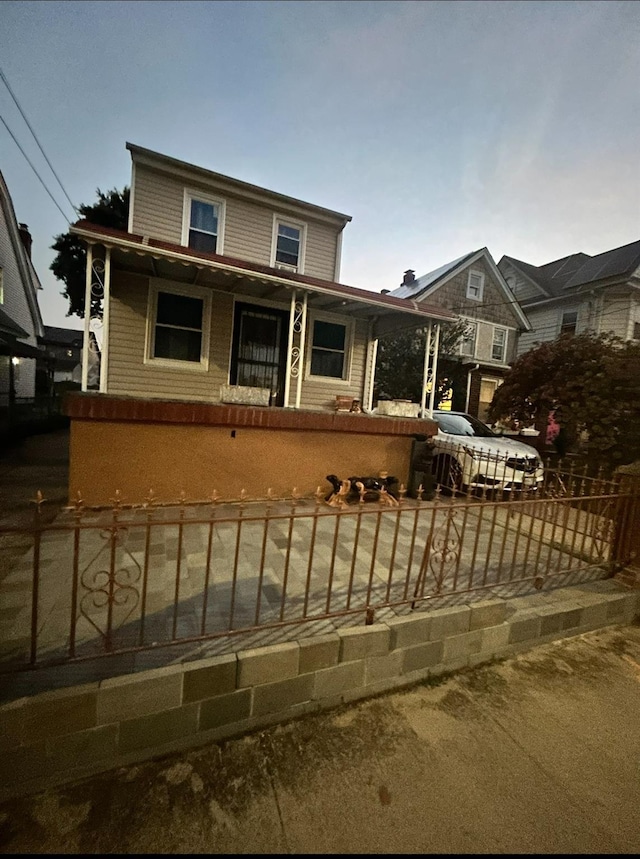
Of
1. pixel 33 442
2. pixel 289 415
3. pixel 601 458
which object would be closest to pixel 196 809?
pixel 289 415

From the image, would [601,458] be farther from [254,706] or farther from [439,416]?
[254,706]

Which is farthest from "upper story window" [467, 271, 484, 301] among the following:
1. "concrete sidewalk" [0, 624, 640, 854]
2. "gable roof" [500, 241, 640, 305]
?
"concrete sidewalk" [0, 624, 640, 854]

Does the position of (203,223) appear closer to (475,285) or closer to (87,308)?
(87,308)

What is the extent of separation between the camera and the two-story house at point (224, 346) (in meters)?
5.68

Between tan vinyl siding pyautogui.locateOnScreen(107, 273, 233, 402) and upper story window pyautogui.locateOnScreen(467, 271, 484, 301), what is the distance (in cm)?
1439

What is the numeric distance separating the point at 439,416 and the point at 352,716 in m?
7.94

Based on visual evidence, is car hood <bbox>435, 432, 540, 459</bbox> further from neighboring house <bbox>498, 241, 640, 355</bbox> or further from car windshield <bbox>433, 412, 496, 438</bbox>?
neighboring house <bbox>498, 241, 640, 355</bbox>

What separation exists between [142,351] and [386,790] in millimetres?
8406

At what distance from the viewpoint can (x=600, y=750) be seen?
223cm

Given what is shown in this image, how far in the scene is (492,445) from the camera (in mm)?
7543

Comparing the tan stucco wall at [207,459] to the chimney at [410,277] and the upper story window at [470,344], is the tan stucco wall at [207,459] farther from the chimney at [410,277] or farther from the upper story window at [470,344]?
the chimney at [410,277]

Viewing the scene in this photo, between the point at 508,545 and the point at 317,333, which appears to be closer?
the point at 508,545

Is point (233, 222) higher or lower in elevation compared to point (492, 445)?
higher

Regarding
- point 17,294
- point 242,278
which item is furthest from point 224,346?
point 17,294
